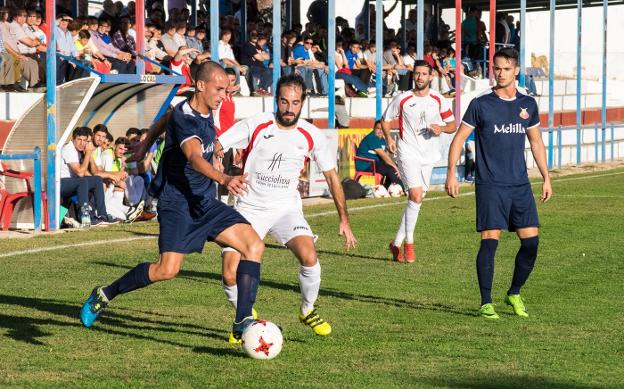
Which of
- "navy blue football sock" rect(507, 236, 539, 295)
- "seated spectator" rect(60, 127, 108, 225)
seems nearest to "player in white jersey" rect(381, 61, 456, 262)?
"navy blue football sock" rect(507, 236, 539, 295)

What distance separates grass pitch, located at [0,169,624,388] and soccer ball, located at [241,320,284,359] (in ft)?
0.28

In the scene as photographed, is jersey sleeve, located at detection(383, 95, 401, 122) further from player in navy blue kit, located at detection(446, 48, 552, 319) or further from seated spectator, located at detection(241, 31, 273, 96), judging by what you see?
seated spectator, located at detection(241, 31, 273, 96)

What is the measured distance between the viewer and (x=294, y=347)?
8211 mm

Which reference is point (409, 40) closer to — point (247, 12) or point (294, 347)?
point (247, 12)

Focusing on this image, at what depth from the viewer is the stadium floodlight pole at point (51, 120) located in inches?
627

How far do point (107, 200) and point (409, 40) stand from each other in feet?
62.7

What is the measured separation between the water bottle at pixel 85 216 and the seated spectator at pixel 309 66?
33.2ft

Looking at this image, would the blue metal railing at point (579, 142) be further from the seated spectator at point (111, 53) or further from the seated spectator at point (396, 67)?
the seated spectator at point (111, 53)

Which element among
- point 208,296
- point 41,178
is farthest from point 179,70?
point 208,296

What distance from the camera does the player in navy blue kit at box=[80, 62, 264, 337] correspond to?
8.09m

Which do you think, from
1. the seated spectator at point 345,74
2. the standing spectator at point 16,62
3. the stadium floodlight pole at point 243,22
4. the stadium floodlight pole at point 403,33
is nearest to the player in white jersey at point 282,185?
the standing spectator at point 16,62

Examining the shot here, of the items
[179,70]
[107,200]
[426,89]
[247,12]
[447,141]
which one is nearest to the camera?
[426,89]

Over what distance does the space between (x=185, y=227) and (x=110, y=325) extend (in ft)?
4.18

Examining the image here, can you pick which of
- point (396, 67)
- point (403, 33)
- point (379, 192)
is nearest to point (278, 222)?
point (379, 192)
